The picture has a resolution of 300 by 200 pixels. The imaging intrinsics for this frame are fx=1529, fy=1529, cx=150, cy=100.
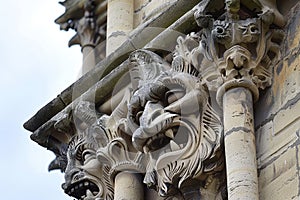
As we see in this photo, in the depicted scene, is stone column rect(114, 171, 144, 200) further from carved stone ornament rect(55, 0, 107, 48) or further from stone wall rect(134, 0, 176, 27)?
carved stone ornament rect(55, 0, 107, 48)

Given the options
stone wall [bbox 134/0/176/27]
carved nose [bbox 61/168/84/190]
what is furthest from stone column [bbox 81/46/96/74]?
carved nose [bbox 61/168/84/190]

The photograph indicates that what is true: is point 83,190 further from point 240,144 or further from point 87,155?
point 240,144

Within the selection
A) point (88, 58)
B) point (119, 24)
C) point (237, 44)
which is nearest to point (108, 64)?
point (119, 24)

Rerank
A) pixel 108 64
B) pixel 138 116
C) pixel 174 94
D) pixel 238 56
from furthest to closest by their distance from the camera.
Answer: pixel 108 64, pixel 138 116, pixel 174 94, pixel 238 56

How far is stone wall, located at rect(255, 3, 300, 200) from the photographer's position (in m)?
6.93

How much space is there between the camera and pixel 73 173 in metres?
8.10

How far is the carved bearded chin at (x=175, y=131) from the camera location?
730 centimetres

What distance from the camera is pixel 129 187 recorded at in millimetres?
7758

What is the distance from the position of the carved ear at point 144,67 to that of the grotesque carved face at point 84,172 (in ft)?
1.36

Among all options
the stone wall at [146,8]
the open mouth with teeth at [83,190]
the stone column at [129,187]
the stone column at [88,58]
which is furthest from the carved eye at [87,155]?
the stone column at [88,58]

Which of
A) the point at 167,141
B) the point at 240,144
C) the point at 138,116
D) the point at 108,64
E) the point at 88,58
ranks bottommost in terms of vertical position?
the point at 240,144

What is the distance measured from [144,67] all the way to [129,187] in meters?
0.63

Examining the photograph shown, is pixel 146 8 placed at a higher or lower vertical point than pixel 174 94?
higher

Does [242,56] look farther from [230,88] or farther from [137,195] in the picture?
[137,195]
